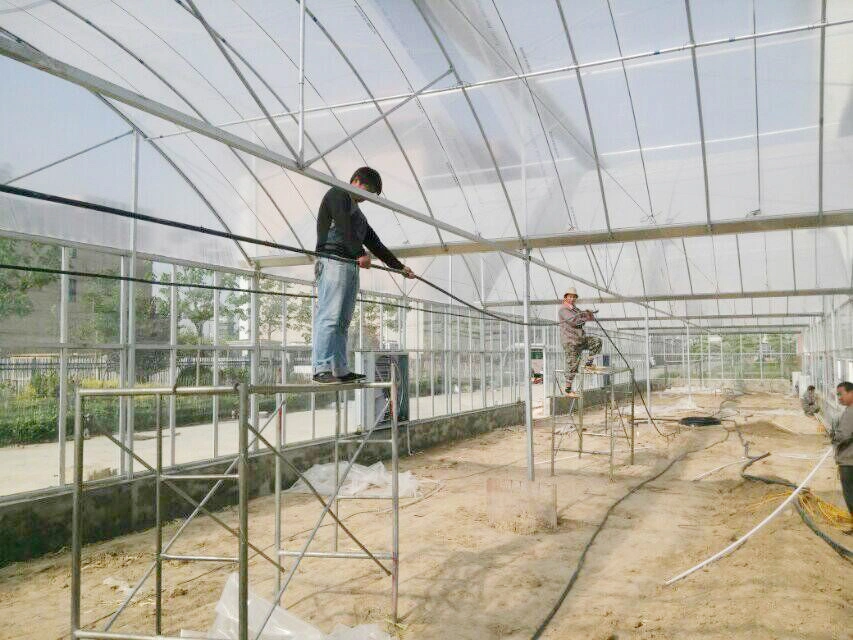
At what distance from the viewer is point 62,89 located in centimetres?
668

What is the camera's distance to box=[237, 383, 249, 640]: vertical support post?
9.91ft

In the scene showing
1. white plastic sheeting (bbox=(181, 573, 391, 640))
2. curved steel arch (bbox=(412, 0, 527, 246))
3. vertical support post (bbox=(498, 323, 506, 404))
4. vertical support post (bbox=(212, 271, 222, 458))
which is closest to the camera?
white plastic sheeting (bbox=(181, 573, 391, 640))

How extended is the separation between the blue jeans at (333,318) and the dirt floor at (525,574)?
2120 millimetres

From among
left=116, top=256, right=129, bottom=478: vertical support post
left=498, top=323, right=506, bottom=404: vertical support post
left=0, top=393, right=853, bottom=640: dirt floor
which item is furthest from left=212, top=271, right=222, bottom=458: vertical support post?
left=498, top=323, right=506, bottom=404: vertical support post

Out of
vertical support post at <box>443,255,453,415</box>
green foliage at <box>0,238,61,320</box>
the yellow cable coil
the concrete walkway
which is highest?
green foliage at <box>0,238,61,320</box>

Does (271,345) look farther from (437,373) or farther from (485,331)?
(485,331)

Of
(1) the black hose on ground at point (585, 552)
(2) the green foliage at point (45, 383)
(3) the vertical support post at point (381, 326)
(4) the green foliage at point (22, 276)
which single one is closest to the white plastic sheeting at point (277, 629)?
(1) the black hose on ground at point (585, 552)

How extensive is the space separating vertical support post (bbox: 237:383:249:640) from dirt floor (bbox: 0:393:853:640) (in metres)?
1.81

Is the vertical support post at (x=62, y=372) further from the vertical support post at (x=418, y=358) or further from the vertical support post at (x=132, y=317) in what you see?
the vertical support post at (x=418, y=358)

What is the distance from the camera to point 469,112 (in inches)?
331

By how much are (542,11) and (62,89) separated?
5.60 m

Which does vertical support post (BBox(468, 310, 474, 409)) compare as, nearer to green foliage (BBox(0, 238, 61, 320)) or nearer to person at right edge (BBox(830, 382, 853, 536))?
person at right edge (BBox(830, 382, 853, 536))

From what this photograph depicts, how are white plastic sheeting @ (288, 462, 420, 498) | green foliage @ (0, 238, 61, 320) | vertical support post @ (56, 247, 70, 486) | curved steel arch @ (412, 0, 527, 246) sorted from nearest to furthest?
green foliage @ (0, 238, 61, 320)
vertical support post @ (56, 247, 70, 486)
curved steel arch @ (412, 0, 527, 246)
white plastic sheeting @ (288, 462, 420, 498)

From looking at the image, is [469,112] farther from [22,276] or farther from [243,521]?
[243,521]
